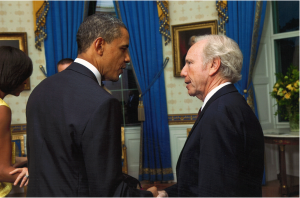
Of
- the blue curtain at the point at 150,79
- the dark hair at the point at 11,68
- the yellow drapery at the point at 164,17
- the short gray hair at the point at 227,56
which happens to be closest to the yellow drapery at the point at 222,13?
the yellow drapery at the point at 164,17

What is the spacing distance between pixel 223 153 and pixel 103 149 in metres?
0.54

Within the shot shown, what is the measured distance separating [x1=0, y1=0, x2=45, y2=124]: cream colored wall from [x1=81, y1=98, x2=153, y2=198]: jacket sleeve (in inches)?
172

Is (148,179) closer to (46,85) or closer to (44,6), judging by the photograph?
(44,6)

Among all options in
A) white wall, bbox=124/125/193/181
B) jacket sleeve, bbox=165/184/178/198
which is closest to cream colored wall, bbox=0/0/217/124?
white wall, bbox=124/125/193/181

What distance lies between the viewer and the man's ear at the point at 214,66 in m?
1.50

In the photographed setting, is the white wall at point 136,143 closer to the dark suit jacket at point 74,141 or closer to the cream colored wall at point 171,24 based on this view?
the cream colored wall at point 171,24

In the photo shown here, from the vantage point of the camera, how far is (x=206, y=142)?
126 centimetres

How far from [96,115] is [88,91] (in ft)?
0.40

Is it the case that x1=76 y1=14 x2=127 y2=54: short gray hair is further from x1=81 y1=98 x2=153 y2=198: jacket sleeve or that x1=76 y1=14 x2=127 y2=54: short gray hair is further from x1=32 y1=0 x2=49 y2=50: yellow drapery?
x1=32 y1=0 x2=49 y2=50: yellow drapery

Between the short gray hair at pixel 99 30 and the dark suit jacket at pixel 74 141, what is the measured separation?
21 centimetres

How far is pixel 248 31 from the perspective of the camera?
15.0 ft

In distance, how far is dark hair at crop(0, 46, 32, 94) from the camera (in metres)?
1.55

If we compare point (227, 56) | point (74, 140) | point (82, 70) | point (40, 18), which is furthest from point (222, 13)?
point (74, 140)

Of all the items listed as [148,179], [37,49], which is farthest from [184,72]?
[37,49]
